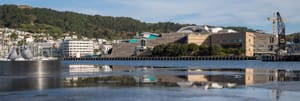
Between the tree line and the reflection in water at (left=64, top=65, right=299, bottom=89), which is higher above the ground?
the tree line

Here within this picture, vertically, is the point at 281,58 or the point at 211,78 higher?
the point at 211,78

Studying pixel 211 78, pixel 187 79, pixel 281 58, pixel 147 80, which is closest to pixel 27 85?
pixel 147 80

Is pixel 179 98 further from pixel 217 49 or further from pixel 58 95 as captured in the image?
pixel 217 49

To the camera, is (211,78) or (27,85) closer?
(27,85)

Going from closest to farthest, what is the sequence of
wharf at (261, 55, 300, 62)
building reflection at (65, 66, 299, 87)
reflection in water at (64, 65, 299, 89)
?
reflection in water at (64, 65, 299, 89) → building reflection at (65, 66, 299, 87) → wharf at (261, 55, 300, 62)

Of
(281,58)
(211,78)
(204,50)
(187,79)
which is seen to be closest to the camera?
(187,79)

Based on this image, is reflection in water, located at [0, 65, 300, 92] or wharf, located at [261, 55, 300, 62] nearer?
reflection in water, located at [0, 65, 300, 92]

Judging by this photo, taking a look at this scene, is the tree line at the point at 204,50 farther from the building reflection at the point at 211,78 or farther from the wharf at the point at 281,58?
the building reflection at the point at 211,78

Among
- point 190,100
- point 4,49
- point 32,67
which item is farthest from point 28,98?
point 4,49

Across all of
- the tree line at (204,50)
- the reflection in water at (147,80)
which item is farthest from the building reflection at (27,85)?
the tree line at (204,50)

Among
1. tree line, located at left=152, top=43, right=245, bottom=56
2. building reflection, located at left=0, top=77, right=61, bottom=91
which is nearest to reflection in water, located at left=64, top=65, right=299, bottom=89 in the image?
building reflection, located at left=0, top=77, right=61, bottom=91

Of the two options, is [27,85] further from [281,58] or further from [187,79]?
[281,58]

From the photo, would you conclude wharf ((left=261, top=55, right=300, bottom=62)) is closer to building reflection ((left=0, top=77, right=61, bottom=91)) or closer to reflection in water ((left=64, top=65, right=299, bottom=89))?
reflection in water ((left=64, top=65, right=299, bottom=89))

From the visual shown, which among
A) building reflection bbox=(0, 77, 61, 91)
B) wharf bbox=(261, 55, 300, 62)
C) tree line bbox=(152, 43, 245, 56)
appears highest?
tree line bbox=(152, 43, 245, 56)
